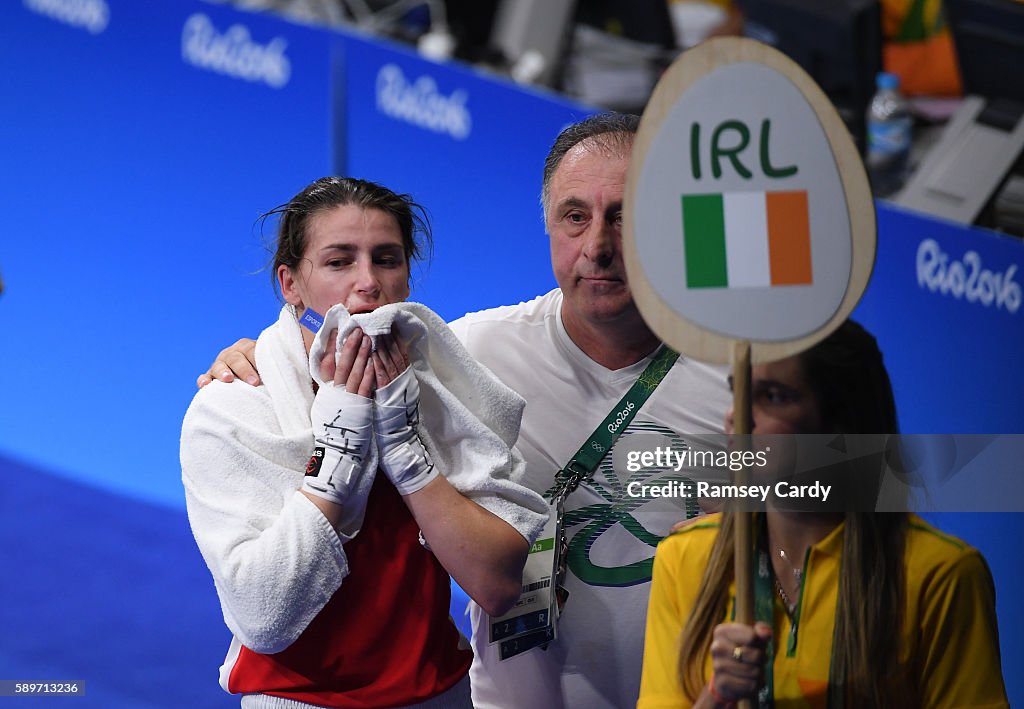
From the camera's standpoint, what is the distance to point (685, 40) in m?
4.79

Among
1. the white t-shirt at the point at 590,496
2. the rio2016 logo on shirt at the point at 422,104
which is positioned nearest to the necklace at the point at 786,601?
the white t-shirt at the point at 590,496

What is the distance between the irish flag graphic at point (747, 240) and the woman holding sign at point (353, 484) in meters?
0.32

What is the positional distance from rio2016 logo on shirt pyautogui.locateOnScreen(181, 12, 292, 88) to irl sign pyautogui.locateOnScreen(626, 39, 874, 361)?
1784 mm

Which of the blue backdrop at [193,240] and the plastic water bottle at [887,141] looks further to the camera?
the plastic water bottle at [887,141]

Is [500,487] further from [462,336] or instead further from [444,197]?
[444,197]

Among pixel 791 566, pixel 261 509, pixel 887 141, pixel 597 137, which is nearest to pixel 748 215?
pixel 597 137

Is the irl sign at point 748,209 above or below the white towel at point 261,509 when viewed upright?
above

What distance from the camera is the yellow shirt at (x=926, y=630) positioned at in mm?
1841

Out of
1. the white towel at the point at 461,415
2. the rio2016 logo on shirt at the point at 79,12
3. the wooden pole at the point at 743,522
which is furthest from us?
the rio2016 logo on shirt at the point at 79,12

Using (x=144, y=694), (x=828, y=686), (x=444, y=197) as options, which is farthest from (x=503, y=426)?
(x=144, y=694)

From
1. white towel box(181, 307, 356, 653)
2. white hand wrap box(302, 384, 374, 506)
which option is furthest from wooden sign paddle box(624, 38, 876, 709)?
white towel box(181, 307, 356, 653)

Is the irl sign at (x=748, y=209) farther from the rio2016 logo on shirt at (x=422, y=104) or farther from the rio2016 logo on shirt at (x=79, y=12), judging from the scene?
the rio2016 logo on shirt at (x=79, y=12)

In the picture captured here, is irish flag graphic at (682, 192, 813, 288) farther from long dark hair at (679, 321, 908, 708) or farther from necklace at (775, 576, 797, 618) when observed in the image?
necklace at (775, 576, 797, 618)

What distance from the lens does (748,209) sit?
178cm
